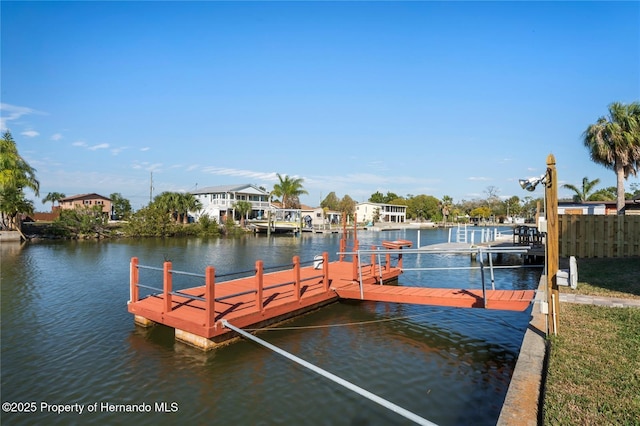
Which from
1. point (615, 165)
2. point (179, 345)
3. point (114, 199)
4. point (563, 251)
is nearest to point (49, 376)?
point (179, 345)

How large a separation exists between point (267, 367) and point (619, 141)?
2567 centimetres

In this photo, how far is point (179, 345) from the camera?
9219 millimetres

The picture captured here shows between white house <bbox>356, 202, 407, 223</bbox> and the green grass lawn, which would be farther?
white house <bbox>356, 202, 407, 223</bbox>

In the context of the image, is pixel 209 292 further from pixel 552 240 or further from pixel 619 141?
pixel 619 141

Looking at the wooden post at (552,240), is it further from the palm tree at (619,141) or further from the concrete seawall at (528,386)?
the palm tree at (619,141)

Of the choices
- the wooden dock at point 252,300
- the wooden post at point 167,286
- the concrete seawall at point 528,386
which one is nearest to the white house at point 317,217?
the wooden dock at point 252,300

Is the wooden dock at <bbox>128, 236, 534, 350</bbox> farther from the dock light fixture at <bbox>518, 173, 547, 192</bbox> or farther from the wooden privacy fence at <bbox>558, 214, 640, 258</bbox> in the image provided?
the wooden privacy fence at <bbox>558, 214, 640, 258</bbox>

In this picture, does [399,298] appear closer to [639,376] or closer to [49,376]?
[639,376]

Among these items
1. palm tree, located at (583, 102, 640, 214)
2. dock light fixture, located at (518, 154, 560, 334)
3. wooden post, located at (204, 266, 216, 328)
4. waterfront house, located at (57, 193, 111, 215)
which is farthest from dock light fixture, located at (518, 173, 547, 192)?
waterfront house, located at (57, 193, 111, 215)

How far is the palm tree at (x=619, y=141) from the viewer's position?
76.9 ft

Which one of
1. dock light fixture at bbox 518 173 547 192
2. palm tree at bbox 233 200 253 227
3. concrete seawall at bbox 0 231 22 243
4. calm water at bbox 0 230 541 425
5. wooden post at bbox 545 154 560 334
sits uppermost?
palm tree at bbox 233 200 253 227

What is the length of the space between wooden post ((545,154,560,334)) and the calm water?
1670 mm

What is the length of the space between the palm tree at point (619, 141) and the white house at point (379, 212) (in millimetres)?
69674

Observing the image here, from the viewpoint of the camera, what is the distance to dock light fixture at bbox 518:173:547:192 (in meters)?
7.40
